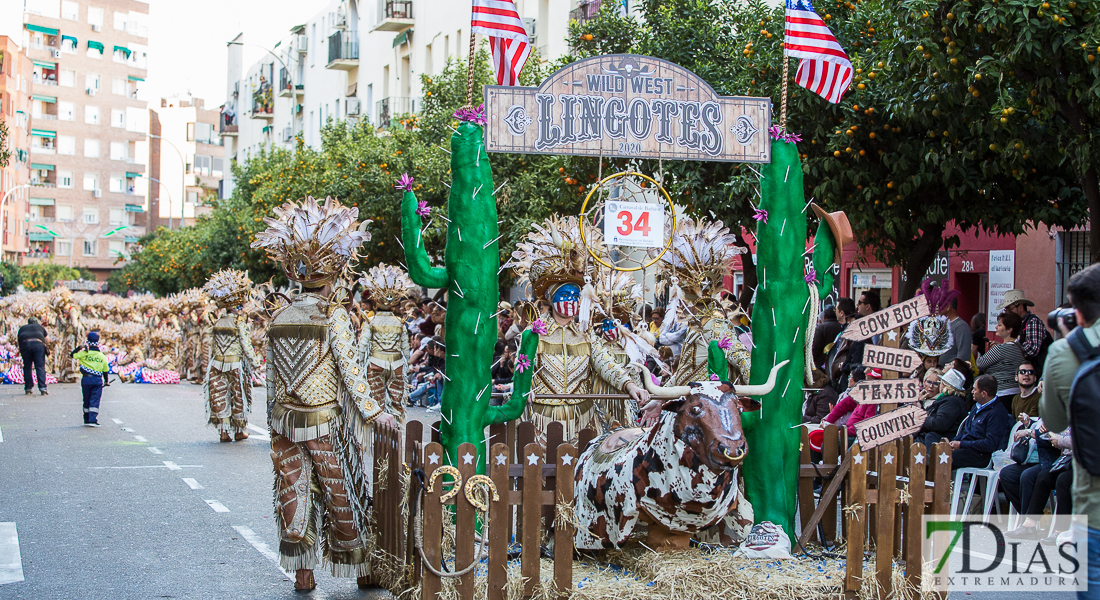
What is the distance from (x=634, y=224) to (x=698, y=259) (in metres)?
1.11

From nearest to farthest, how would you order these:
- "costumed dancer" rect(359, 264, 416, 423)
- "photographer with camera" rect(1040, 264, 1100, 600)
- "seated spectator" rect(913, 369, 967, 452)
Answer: "photographer with camera" rect(1040, 264, 1100, 600) < "seated spectator" rect(913, 369, 967, 452) < "costumed dancer" rect(359, 264, 416, 423)

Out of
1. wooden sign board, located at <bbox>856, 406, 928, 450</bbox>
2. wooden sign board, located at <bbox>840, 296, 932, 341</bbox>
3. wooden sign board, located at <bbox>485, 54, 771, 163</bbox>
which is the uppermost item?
wooden sign board, located at <bbox>485, 54, 771, 163</bbox>

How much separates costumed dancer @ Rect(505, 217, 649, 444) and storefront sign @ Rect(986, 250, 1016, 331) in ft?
39.1

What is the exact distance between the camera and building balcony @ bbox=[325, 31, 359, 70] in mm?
47688

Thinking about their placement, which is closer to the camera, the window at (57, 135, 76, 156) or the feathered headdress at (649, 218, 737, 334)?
the feathered headdress at (649, 218, 737, 334)

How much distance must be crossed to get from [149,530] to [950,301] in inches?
368


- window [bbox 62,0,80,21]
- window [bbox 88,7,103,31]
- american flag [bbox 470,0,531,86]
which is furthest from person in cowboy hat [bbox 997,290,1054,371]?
window [bbox 88,7,103,31]

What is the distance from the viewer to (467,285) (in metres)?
6.93

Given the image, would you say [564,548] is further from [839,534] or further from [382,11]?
[382,11]

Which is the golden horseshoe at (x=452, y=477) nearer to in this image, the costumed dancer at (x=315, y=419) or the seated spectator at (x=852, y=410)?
the costumed dancer at (x=315, y=419)

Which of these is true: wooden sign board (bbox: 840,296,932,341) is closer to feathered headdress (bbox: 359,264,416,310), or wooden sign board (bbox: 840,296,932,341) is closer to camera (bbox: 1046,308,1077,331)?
camera (bbox: 1046,308,1077,331)

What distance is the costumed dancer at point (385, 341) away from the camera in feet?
46.4

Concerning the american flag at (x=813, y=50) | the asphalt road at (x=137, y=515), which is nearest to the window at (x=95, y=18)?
the asphalt road at (x=137, y=515)

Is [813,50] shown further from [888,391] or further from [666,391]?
[666,391]
